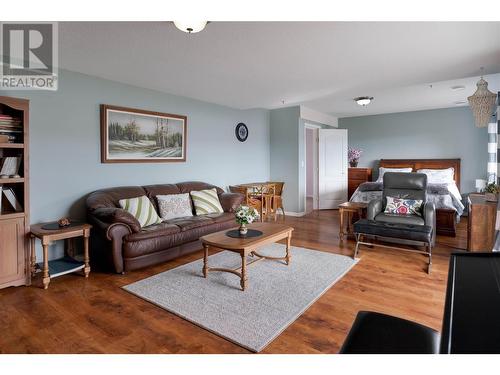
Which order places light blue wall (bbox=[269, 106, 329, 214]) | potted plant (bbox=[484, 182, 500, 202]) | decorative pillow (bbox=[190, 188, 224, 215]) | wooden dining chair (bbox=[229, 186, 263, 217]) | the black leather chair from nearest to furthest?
the black leather chair < potted plant (bbox=[484, 182, 500, 202]) < decorative pillow (bbox=[190, 188, 224, 215]) < wooden dining chair (bbox=[229, 186, 263, 217]) < light blue wall (bbox=[269, 106, 329, 214])

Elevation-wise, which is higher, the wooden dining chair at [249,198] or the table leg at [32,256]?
the wooden dining chair at [249,198]

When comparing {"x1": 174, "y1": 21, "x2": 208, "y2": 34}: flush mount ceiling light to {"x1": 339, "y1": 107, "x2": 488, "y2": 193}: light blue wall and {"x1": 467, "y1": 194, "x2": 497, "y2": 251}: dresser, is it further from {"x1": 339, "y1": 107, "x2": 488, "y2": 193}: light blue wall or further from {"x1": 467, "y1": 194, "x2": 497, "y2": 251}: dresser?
{"x1": 339, "y1": 107, "x2": 488, "y2": 193}: light blue wall

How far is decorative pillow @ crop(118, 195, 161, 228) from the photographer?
3.75 metres

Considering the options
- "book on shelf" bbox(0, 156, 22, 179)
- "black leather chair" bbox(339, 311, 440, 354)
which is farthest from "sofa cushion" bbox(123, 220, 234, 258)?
"black leather chair" bbox(339, 311, 440, 354)

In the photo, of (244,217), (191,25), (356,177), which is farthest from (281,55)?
(356,177)

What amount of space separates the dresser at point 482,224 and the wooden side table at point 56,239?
4317 millimetres

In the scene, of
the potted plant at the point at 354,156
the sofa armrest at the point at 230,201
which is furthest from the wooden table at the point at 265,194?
the potted plant at the point at 354,156

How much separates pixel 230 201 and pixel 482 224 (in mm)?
3283

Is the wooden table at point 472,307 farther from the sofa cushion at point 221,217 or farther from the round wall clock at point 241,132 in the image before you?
the round wall clock at point 241,132

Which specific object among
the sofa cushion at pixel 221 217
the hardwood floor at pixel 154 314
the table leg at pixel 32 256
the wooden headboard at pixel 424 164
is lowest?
the hardwood floor at pixel 154 314

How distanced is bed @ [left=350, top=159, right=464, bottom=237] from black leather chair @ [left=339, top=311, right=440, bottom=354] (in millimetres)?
4227

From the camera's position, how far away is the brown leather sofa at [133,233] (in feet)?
10.7

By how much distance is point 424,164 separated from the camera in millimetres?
7016

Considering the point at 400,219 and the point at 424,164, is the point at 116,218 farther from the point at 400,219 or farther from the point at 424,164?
the point at 424,164
